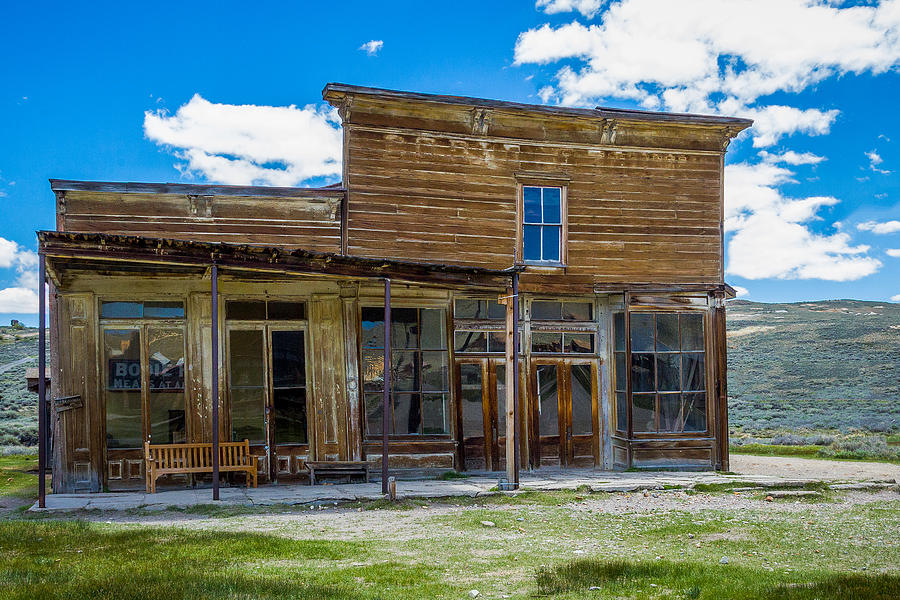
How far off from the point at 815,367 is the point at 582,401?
132 ft

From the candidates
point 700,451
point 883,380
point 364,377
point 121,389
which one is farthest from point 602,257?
point 883,380

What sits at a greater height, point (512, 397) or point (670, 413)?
point (512, 397)

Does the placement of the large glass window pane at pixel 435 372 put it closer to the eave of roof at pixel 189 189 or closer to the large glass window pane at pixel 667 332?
the eave of roof at pixel 189 189

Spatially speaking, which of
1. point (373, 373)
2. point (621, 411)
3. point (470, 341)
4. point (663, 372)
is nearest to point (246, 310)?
point (373, 373)

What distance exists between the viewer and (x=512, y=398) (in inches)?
470

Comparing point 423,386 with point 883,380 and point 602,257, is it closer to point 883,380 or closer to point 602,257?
point 602,257

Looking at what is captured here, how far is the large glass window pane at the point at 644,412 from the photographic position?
14641 mm

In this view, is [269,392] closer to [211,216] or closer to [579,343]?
[211,216]

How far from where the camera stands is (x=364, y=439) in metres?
13.1

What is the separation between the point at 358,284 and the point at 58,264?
4.42 m

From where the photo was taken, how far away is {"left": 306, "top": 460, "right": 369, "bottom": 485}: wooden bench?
40.4ft

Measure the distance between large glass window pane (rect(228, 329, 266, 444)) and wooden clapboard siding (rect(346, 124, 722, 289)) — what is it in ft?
7.34

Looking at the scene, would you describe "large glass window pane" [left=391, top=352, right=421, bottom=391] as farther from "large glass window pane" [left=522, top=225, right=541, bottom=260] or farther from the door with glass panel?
"large glass window pane" [left=522, top=225, right=541, bottom=260]

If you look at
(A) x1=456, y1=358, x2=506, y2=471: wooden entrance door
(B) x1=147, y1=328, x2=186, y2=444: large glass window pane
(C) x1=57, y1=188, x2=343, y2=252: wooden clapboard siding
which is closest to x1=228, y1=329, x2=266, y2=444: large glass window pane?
(B) x1=147, y1=328, x2=186, y2=444: large glass window pane
